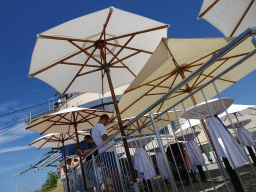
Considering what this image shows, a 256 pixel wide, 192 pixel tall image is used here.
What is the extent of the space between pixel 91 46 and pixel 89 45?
0.46m

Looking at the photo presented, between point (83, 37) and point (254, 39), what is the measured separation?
406 cm

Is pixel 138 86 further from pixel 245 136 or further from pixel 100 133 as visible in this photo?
pixel 245 136

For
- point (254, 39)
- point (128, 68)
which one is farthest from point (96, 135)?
point (254, 39)

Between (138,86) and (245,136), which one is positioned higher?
(138,86)

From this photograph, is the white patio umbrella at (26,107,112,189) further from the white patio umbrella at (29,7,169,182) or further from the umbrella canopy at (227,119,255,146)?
the umbrella canopy at (227,119,255,146)

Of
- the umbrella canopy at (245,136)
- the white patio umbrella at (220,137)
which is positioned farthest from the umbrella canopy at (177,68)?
the white patio umbrella at (220,137)

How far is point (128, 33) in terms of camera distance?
197 inches

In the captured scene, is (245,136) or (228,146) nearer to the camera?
(228,146)

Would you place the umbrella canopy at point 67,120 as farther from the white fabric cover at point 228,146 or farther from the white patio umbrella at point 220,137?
the white fabric cover at point 228,146

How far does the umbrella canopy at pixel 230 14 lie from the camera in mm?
5371

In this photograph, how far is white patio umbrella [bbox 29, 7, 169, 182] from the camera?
4.31m

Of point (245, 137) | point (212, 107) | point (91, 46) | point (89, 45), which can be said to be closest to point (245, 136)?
point (245, 137)

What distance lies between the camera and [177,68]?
5.68m

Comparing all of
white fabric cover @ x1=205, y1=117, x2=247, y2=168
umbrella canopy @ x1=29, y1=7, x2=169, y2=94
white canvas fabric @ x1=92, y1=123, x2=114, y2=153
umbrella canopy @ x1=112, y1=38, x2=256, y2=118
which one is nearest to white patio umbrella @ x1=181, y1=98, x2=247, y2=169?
white fabric cover @ x1=205, y1=117, x2=247, y2=168
